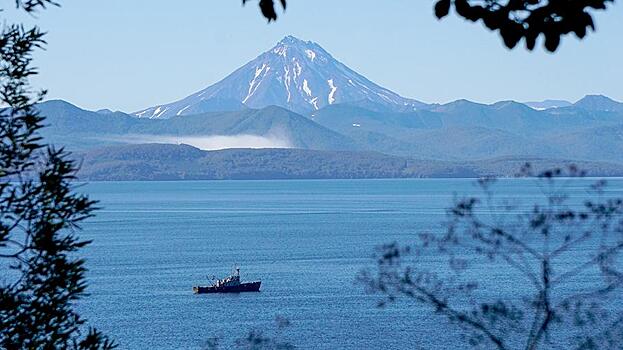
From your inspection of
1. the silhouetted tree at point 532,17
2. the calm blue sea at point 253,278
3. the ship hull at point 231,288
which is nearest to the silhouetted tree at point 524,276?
the calm blue sea at point 253,278

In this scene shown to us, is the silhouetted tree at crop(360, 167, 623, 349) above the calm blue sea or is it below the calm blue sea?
above

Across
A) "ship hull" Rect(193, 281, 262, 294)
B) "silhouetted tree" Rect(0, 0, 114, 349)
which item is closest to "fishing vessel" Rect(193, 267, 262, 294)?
"ship hull" Rect(193, 281, 262, 294)

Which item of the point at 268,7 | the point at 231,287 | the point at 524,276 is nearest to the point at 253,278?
the point at 231,287

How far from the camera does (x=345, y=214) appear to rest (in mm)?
87375

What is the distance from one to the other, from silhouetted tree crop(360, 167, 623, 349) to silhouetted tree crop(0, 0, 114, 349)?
82.3 inches

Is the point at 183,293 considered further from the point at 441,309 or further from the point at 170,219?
the point at 170,219

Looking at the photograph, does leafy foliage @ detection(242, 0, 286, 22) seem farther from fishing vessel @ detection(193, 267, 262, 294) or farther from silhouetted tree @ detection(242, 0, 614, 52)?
fishing vessel @ detection(193, 267, 262, 294)

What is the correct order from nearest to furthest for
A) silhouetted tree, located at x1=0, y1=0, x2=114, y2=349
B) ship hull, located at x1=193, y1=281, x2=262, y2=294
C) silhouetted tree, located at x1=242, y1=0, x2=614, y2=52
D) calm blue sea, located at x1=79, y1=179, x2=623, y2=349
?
silhouetted tree, located at x1=242, y1=0, x2=614, y2=52 < silhouetted tree, located at x1=0, y1=0, x2=114, y2=349 < calm blue sea, located at x1=79, y1=179, x2=623, y2=349 < ship hull, located at x1=193, y1=281, x2=262, y2=294

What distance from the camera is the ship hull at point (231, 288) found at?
3906 centimetres

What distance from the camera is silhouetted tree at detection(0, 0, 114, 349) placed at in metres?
7.23

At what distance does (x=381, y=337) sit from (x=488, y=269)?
14817 mm

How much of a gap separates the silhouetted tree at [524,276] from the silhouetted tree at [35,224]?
2091 millimetres

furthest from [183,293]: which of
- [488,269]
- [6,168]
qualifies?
[6,168]

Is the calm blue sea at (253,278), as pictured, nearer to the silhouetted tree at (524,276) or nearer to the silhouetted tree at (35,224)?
the silhouetted tree at (524,276)
